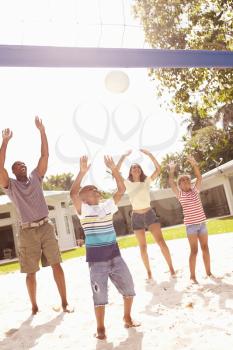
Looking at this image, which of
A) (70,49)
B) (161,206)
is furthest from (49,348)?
(161,206)

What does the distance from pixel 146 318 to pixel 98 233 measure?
113cm

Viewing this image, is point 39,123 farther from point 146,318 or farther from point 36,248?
point 146,318

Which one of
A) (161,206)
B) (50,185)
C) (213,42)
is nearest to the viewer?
(213,42)

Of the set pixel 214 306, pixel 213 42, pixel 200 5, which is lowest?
pixel 214 306

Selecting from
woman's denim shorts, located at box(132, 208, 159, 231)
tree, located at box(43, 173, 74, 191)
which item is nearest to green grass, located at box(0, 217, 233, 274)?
woman's denim shorts, located at box(132, 208, 159, 231)

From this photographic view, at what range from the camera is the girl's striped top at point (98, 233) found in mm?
3432

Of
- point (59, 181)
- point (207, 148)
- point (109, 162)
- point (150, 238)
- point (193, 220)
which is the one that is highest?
point (59, 181)

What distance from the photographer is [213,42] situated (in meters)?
9.98

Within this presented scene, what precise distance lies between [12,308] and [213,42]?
8.45 meters

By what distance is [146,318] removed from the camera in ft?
12.6

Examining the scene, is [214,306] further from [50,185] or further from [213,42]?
[50,185]

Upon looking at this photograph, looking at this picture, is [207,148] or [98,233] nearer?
[98,233]

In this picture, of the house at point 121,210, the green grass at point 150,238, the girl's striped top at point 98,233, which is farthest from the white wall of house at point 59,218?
the girl's striped top at point 98,233

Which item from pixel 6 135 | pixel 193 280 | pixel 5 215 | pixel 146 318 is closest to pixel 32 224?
pixel 6 135
